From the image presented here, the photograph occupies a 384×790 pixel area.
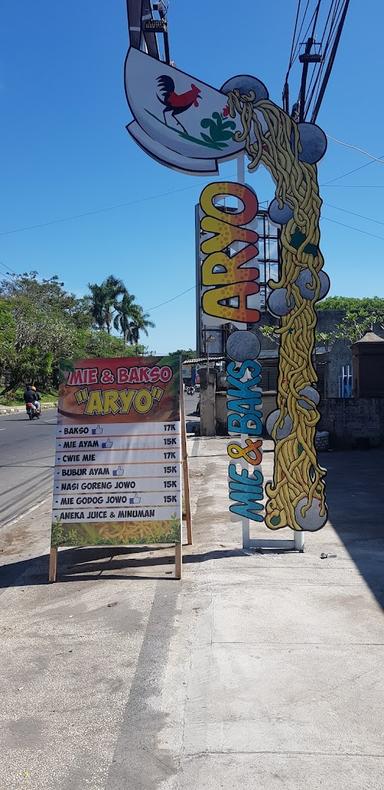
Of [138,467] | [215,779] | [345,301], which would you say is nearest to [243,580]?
[138,467]

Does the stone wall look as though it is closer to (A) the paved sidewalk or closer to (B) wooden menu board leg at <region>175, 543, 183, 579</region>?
(A) the paved sidewalk

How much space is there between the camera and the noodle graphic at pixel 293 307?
265 inches

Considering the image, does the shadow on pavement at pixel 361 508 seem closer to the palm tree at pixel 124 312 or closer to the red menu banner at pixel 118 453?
the red menu banner at pixel 118 453

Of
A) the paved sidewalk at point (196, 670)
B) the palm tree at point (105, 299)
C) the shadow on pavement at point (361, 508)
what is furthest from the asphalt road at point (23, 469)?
the palm tree at point (105, 299)

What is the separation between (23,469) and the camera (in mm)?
14906

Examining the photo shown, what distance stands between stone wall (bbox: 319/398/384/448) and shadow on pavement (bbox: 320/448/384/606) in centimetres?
124

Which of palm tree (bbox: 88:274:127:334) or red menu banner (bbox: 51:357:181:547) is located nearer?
red menu banner (bbox: 51:357:181:547)

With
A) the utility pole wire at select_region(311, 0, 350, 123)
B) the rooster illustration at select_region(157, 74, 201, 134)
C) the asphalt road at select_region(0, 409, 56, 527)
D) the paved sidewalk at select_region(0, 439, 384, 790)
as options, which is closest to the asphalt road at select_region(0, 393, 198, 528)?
the asphalt road at select_region(0, 409, 56, 527)

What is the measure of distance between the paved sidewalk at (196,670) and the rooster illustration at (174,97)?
4.51 meters

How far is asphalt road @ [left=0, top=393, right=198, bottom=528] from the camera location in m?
10.9

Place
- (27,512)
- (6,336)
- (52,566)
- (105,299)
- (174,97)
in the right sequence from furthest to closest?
1. (105,299)
2. (6,336)
3. (27,512)
4. (174,97)
5. (52,566)

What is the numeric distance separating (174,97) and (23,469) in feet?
33.0

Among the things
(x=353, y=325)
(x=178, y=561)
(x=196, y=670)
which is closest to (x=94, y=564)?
(x=178, y=561)

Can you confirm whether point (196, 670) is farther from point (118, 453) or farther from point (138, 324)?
point (138, 324)
